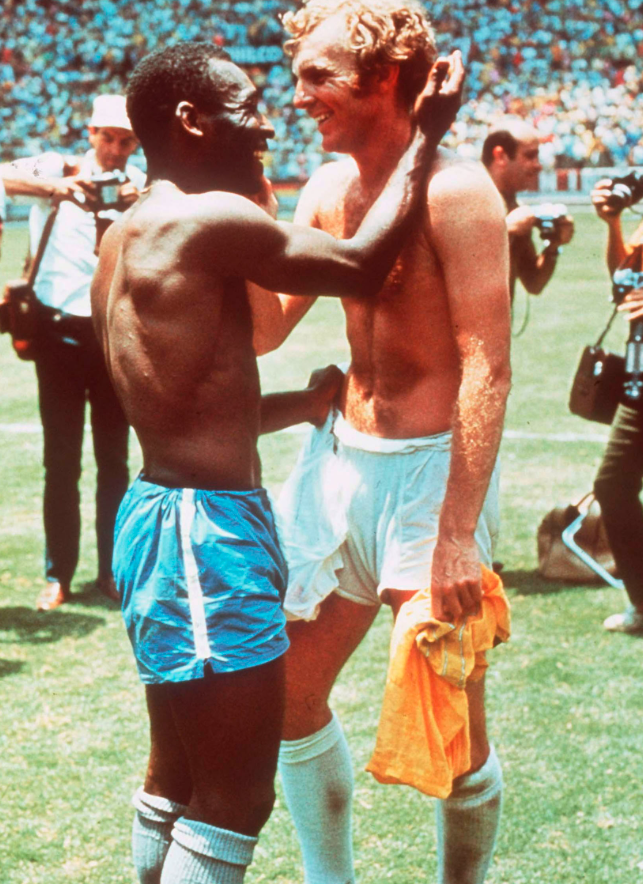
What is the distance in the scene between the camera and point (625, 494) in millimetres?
5234

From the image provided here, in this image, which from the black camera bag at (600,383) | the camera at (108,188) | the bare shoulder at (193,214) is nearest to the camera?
the bare shoulder at (193,214)

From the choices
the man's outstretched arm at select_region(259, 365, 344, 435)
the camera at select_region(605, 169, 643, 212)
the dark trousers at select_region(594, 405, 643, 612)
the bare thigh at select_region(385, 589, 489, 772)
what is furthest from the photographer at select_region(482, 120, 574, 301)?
the bare thigh at select_region(385, 589, 489, 772)

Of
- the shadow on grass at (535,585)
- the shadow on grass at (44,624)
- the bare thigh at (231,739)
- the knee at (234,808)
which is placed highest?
the bare thigh at (231,739)

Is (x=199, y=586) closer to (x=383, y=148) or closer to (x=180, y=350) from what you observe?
(x=180, y=350)

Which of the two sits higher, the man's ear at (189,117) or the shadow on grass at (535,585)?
the man's ear at (189,117)

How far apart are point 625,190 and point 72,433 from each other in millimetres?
2840

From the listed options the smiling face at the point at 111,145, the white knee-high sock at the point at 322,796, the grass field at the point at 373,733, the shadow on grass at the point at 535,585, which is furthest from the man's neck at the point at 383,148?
the shadow on grass at the point at 535,585

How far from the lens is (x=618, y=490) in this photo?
523 cm

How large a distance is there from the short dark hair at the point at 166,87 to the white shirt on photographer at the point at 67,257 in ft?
11.0

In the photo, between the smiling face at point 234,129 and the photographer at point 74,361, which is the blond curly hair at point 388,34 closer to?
the smiling face at point 234,129

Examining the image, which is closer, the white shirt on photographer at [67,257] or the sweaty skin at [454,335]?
the sweaty skin at [454,335]

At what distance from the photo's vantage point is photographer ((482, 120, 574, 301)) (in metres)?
6.19

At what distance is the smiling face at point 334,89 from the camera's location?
2.77 meters

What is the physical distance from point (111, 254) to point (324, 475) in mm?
865
